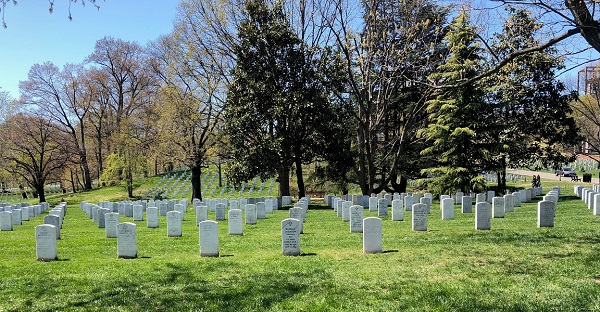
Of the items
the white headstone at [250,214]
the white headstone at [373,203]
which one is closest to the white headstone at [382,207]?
the white headstone at [373,203]

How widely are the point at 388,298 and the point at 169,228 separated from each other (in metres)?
8.81

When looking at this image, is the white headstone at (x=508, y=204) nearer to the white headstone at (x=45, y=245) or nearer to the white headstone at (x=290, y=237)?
the white headstone at (x=290, y=237)

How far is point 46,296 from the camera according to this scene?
249 inches

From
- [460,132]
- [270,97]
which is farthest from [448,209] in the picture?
[270,97]

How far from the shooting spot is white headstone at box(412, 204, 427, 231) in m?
12.2

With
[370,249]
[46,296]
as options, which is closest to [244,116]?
[370,249]

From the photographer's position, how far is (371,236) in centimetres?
925

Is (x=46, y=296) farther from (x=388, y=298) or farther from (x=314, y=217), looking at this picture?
(x=314, y=217)

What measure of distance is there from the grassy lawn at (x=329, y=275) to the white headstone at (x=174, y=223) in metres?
1.20

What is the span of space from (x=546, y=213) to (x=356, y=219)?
17.1 feet

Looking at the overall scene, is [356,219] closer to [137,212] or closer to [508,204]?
[508,204]

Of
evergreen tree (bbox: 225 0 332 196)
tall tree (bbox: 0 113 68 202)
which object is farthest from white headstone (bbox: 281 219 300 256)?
tall tree (bbox: 0 113 68 202)

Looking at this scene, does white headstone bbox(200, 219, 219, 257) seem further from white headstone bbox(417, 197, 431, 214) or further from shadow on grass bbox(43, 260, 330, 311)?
white headstone bbox(417, 197, 431, 214)

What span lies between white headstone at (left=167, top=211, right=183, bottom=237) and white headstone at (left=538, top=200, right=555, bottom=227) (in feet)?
34.0
